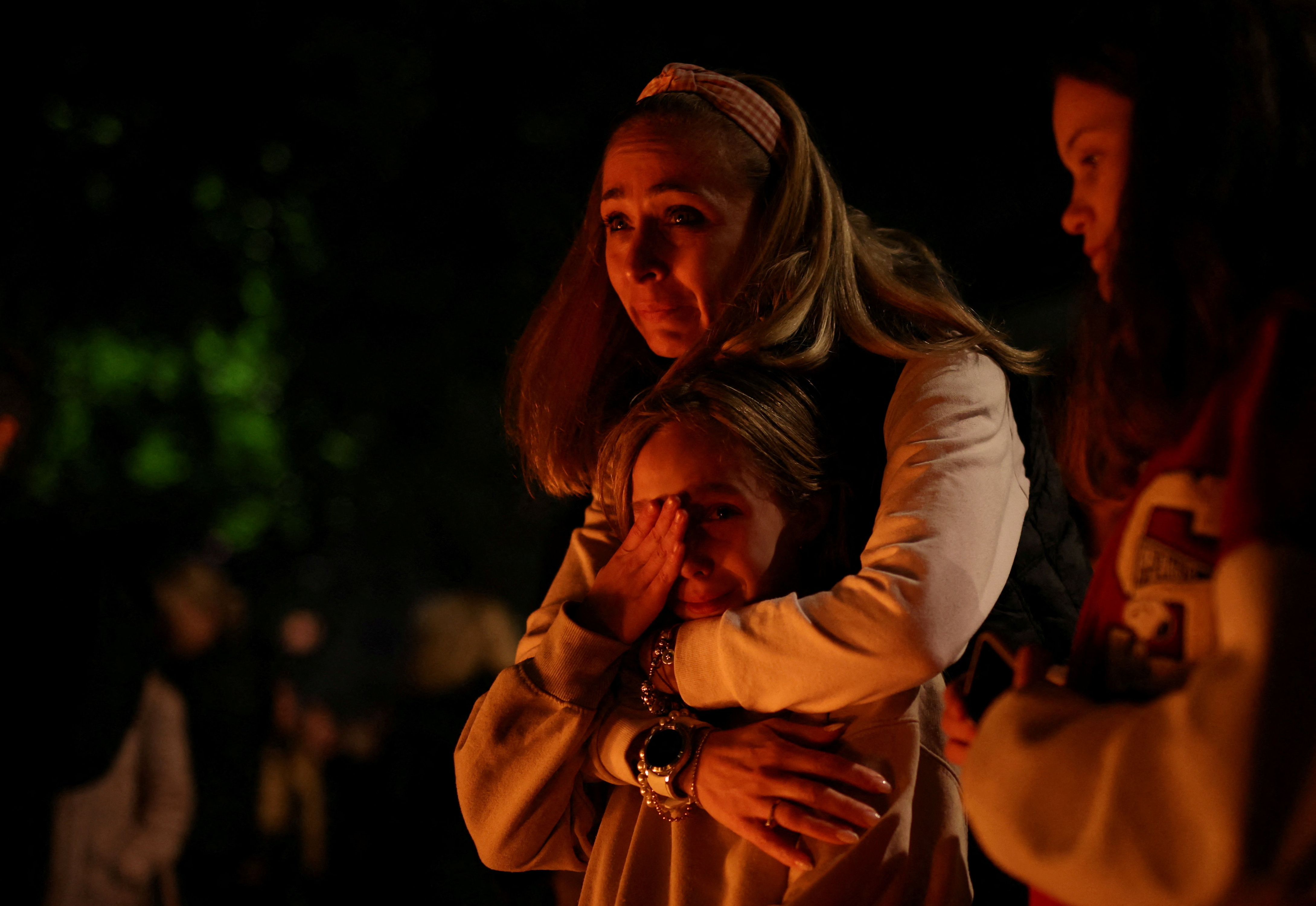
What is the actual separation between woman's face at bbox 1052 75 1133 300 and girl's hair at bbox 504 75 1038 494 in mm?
471

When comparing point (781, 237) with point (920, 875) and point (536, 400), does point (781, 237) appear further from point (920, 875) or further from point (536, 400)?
point (920, 875)

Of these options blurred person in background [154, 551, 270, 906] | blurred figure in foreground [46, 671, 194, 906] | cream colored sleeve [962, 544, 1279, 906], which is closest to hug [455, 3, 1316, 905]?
cream colored sleeve [962, 544, 1279, 906]

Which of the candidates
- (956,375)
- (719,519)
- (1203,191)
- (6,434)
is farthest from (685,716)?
(6,434)

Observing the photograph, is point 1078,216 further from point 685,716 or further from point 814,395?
point 685,716

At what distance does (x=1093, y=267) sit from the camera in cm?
134

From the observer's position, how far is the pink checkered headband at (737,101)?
199 centimetres

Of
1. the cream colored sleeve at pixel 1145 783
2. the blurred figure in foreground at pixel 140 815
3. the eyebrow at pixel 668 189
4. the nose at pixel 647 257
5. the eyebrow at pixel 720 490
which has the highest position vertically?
the eyebrow at pixel 668 189

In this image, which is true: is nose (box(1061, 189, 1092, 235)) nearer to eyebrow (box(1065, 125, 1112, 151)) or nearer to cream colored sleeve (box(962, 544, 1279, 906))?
eyebrow (box(1065, 125, 1112, 151))

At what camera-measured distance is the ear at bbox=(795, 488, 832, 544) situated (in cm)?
175

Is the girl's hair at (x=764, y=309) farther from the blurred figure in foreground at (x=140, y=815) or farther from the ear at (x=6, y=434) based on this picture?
the blurred figure in foreground at (x=140, y=815)

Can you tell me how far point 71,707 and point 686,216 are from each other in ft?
6.87

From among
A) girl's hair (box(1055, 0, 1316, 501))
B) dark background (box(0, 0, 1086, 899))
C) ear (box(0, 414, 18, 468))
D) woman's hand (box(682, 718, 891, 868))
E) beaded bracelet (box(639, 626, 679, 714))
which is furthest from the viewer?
dark background (box(0, 0, 1086, 899))

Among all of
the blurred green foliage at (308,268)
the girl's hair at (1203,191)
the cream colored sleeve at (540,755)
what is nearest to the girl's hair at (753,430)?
the cream colored sleeve at (540,755)

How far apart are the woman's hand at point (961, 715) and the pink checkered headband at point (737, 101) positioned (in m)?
1.05
